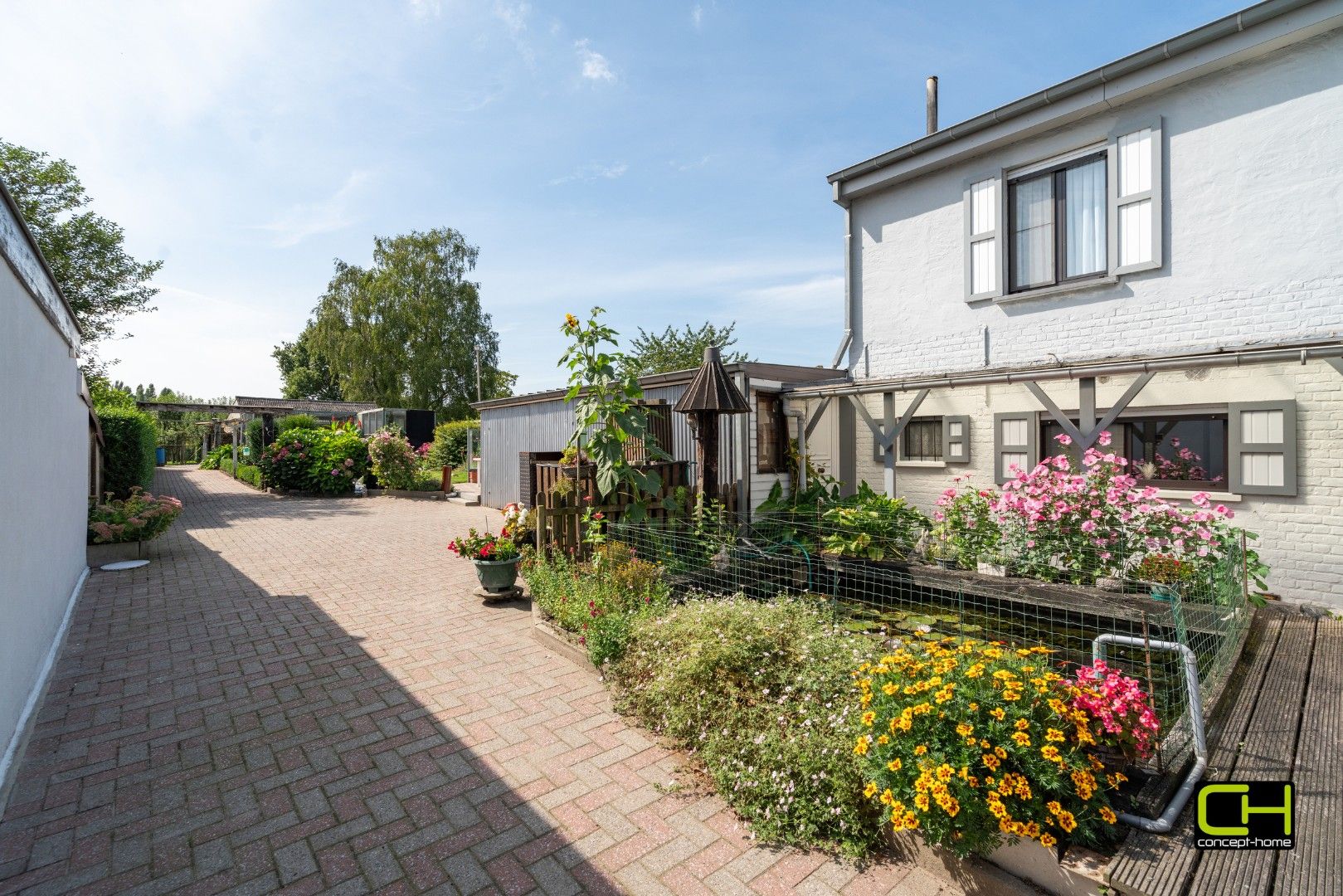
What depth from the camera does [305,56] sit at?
19.1ft

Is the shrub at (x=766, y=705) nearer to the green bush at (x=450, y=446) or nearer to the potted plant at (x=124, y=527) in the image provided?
the potted plant at (x=124, y=527)

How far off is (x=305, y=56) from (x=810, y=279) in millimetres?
9846

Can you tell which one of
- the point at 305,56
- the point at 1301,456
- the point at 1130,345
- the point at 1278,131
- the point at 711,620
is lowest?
the point at 711,620

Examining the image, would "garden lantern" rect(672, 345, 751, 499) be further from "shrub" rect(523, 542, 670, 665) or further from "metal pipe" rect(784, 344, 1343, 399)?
"metal pipe" rect(784, 344, 1343, 399)

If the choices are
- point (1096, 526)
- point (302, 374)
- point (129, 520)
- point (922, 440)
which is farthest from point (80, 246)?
point (302, 374)

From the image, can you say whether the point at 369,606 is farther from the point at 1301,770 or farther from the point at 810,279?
the point at 810,279

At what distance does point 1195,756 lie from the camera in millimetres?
2473

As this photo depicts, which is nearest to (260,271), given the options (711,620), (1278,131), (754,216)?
(754,216)

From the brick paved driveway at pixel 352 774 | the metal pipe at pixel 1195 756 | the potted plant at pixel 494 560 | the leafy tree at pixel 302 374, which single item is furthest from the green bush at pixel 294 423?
the leafy tree at pixel 302 374

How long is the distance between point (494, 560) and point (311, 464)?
1439cm

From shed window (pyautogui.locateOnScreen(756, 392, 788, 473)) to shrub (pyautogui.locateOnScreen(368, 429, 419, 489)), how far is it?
40.1 feet

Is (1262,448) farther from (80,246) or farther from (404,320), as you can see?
(404,320)

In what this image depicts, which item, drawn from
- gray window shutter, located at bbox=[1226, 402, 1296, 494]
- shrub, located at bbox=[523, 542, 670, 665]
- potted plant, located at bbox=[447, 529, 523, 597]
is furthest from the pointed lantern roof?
gray window shutter, located at bbox=[1226, 402, 1296, 494]

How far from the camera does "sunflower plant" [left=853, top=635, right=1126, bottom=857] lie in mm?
2004
